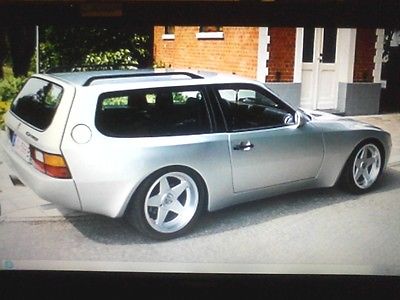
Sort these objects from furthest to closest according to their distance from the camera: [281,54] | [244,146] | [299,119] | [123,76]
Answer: [281,54] < [299,119] < [244,146] < [123,76]

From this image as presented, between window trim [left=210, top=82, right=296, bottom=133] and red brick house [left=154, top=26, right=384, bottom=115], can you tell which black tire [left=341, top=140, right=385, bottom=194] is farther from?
window trim [left=210, top=82, right=296, bottom=133]

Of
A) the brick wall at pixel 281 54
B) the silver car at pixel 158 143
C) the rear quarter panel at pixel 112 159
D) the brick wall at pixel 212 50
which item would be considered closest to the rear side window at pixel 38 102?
the silver car at pixel 158 143

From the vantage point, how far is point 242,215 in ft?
7.15

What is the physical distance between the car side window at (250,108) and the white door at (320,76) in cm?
20

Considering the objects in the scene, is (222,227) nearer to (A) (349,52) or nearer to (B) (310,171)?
(B) (310,171)

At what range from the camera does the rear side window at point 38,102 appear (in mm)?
1935

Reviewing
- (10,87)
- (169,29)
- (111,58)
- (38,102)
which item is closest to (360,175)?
(169,29)

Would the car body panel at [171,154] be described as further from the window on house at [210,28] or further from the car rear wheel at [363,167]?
the window on house at [210,28]

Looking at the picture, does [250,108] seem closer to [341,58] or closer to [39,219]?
[341,58]

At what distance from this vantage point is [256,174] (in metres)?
2.16

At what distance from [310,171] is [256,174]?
1.04 ft

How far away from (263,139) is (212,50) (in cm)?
58

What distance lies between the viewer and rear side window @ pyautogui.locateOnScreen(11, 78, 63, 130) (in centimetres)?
193

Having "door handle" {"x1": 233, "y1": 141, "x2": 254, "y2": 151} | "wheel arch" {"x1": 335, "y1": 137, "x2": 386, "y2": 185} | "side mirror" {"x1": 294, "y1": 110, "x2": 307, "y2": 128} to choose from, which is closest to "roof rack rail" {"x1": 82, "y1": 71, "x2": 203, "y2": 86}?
Answer: "door handle" {"x1": 233, "y1": 141, "x2": 254, "y2": 151}
